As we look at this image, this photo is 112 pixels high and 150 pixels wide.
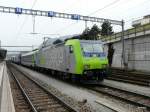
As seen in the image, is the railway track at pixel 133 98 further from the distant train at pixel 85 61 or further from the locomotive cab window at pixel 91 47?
the locomotive cab window at pixel 91 47

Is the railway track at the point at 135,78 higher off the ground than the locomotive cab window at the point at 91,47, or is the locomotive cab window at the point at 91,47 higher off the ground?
the locomotive cab window at the point at 91,47

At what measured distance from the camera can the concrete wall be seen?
2829 cm

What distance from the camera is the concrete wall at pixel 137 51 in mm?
28286

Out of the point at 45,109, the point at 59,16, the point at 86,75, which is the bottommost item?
the point at 45,109

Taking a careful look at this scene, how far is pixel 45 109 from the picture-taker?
10234 millimetres

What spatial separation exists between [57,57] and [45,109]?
37.5ft

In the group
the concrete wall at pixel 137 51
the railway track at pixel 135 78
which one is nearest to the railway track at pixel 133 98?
the railway track at pixel 135 78

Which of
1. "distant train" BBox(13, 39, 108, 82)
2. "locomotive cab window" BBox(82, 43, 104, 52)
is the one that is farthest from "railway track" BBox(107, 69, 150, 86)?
"locomotive cab window" BBox(82, 43, 104, 52)

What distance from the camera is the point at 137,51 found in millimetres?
30422

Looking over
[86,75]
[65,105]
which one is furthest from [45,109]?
[86,75]

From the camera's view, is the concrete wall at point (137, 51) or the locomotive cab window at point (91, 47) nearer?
the locomotive cab window at point (91, 47)

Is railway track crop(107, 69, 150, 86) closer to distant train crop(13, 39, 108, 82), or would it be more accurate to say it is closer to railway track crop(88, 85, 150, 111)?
distant train crop(13, 39, 108, 82)

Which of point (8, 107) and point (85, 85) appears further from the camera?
point (85, 85)

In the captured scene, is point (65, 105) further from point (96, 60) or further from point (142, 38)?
point (142, 38)
